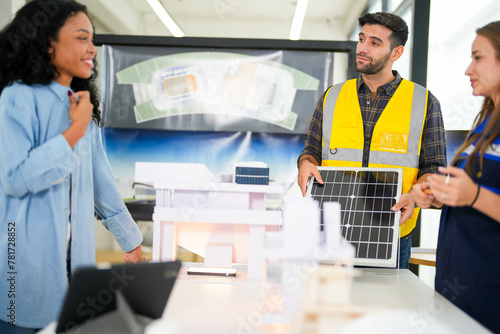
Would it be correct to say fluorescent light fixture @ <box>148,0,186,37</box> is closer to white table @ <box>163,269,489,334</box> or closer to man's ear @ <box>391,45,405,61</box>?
man's ear @ <box>391,45,405,61</box>

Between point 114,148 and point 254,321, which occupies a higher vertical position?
point 114,148

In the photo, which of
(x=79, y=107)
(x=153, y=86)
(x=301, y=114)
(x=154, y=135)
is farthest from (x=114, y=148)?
(x=79, y=107)

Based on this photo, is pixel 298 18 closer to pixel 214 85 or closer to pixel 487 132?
pixel 214 85

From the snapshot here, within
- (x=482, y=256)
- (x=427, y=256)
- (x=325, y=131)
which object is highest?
(x=325, y=131)

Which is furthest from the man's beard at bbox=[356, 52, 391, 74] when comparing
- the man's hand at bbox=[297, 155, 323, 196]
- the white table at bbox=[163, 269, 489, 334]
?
the white table at bbox=[163, 269, 489, 334]

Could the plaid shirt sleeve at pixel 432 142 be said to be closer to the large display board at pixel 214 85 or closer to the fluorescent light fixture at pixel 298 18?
the large display board at pixel 214 85

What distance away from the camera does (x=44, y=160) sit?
1.33 m

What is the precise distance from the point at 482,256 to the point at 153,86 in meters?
3.19

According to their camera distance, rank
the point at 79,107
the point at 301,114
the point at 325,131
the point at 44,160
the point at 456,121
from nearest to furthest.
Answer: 1. the point at 44,160
2. the point at 79,107
3. the point at 325,131
4. the point at 456,121
5. the point at 301,114

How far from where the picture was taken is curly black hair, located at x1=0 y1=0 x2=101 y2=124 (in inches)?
57.2

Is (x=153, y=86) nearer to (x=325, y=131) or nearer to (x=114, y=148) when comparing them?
(x=114, y=148)

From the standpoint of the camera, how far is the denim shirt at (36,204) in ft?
4.41

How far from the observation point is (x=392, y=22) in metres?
2.36

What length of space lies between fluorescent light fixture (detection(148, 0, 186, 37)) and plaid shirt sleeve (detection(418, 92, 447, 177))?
4.05 m
